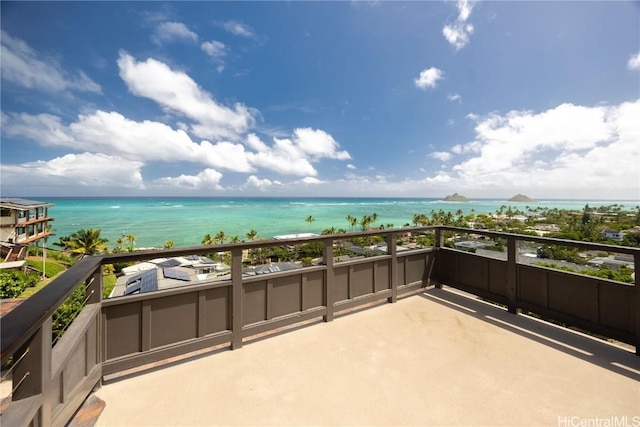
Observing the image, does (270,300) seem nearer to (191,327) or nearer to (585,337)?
(191,327)

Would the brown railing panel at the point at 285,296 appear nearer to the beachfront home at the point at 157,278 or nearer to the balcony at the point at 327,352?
the balcony at the point at 327,352

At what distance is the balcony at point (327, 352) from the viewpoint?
1.52 metres

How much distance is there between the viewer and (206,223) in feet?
153

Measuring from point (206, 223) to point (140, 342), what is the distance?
48876 mm

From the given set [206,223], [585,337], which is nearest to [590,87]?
[585,337]

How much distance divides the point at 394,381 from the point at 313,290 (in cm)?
115

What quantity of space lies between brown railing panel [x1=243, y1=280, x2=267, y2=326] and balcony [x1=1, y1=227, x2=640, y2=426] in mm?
11

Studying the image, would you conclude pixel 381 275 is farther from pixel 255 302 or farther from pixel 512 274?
pixel 255 302

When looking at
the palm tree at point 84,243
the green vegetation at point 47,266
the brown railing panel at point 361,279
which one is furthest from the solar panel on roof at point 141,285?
the green vegetation at point 47,266

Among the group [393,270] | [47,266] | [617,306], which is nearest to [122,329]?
[393,270]

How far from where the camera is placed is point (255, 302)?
7.89 feet

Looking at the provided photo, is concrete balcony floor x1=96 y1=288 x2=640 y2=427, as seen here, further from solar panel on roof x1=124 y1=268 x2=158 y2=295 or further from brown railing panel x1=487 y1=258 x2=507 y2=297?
solar panel on roof x1=124 y1=268 x2=158 y2=295

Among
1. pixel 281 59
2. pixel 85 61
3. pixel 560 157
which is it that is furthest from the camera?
pixel 85 61

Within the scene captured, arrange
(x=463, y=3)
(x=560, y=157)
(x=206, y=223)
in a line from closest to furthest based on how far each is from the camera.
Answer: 1. (x=463, y=3)
2. (x=560, y=157)
3. (x=206, y=223)
